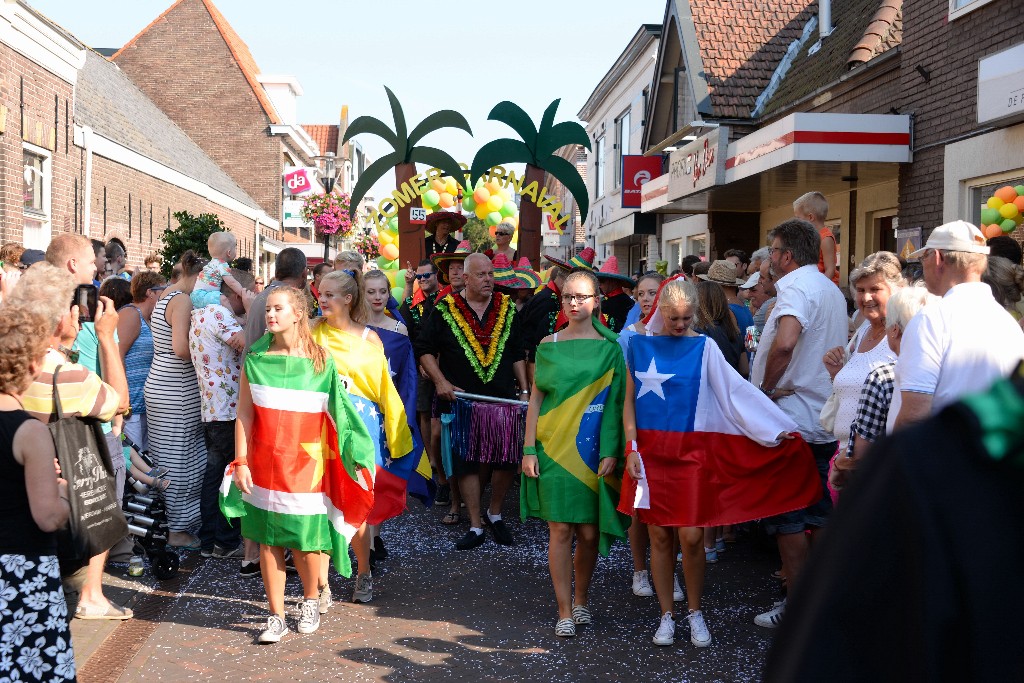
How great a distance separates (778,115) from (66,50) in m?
11.1

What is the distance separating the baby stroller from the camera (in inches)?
257

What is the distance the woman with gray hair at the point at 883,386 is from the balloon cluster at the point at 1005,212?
15.0 feet

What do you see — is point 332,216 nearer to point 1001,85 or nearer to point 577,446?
point 1001,85

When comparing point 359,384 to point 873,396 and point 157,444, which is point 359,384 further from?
point 873,396

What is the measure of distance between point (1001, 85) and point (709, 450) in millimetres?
5684

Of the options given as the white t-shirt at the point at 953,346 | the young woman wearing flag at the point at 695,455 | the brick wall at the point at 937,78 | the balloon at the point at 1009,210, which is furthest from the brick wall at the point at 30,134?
the white t-shirt at the point at 953,346

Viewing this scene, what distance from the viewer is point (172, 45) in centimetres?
4497

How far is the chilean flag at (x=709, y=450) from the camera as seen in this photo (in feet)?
17.5

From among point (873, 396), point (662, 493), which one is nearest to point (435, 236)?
point (662, 493)

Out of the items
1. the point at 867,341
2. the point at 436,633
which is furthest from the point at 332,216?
the point at 867,341

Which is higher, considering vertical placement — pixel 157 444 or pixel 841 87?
pixel 841 87

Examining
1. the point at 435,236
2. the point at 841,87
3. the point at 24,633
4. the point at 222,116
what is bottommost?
the point at 24,633

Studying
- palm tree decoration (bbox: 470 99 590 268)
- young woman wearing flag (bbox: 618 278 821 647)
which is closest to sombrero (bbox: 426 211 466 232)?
palm tree decoration (bbox: 470 99 590 268)

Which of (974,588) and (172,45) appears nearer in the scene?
(974,588)
